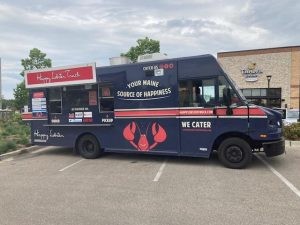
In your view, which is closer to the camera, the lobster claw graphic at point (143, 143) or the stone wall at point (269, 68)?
the lobster claw graphic at point (143, 143)

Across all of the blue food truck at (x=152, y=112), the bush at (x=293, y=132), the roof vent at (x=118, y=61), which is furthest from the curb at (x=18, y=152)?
the bush at (x=293, y=132)

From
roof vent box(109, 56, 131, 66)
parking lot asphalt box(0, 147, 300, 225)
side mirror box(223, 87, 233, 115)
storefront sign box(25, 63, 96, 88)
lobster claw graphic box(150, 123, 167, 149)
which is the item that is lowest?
parking lot asphalt box(0, 147, 300, 225)

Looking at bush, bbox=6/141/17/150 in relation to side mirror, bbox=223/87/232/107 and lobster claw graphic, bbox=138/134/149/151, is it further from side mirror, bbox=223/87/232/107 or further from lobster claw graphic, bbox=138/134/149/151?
side mirror, bbox=223/87/232/107

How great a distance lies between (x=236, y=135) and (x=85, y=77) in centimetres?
505

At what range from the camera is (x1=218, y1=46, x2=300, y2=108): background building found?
49219 mm

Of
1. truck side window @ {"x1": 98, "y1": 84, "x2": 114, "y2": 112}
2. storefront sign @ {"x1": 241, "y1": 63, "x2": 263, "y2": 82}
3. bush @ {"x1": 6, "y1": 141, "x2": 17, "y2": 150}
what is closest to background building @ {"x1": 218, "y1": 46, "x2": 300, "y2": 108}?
storefront sign @ {"x1": 241, "y1": 63, "x2": 263, "y2": 82}

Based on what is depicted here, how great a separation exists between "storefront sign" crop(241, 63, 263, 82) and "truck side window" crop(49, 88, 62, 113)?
42.3 metres

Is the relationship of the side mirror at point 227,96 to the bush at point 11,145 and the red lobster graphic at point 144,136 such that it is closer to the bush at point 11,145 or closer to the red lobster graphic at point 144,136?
the red lobster graphic at point 144,136

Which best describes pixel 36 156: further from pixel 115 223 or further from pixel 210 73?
pixel 115 223

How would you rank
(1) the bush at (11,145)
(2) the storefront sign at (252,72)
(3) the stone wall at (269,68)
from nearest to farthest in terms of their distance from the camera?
1. (1) the bush at (11,145)
2. (3) the stone wall at (269,68)
3. (2) the storefront sign at (252,72)

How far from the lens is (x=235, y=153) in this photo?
9609mm

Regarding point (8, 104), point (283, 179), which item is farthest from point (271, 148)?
point (8, 104)

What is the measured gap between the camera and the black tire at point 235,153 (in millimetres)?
9469

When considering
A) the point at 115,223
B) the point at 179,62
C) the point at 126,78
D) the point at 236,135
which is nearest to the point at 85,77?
the point at 126,78
